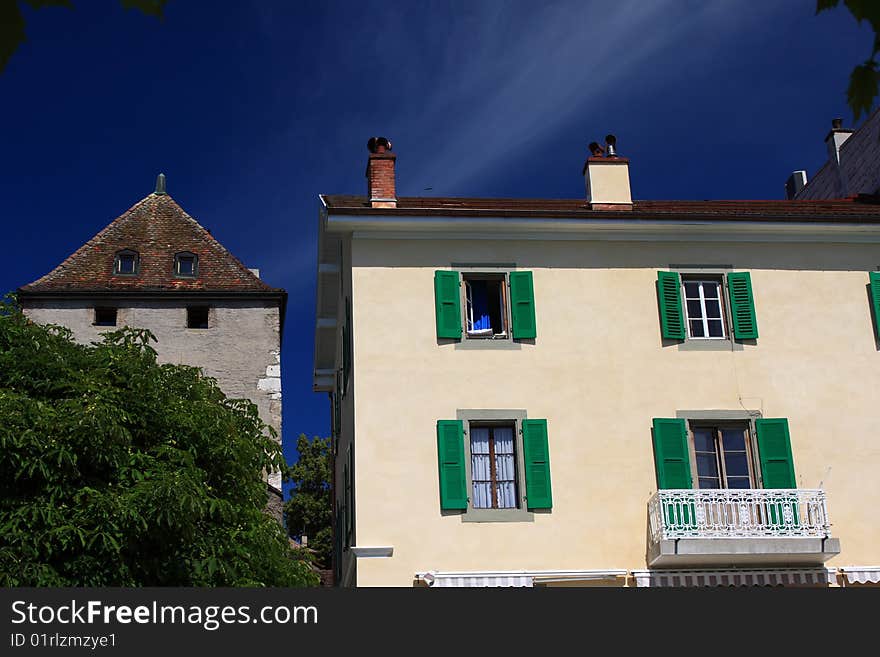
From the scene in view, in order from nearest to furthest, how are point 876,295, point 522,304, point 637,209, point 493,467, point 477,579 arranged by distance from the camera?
point 477,579
point 493,467
point 522,304
point 876,295
point 637,209

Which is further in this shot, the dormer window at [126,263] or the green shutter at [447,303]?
the dormer window at [126,263]

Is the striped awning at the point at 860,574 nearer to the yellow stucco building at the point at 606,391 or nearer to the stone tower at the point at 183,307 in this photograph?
the yellow stucco building at the point at 606,391

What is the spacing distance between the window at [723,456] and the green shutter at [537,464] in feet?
8.28

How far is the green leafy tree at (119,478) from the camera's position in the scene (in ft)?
51.2

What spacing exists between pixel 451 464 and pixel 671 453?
359 centimetres

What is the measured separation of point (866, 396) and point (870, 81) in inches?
681

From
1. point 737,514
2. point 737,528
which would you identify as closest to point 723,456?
point 737,514

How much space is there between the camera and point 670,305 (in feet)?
65.1

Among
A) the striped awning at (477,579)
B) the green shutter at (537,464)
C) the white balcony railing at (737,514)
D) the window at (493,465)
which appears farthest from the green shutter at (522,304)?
the striped awning at (477,579)

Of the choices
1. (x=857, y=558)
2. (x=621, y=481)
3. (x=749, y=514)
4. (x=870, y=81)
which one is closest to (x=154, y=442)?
(x=621, y=481)

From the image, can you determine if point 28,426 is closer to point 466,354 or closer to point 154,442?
point 154,442

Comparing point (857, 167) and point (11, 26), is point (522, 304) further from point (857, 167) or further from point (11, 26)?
point (11, 26)

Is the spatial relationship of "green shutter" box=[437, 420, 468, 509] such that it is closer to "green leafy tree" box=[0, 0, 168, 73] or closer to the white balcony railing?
the white balcony railing

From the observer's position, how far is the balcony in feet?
58.1
